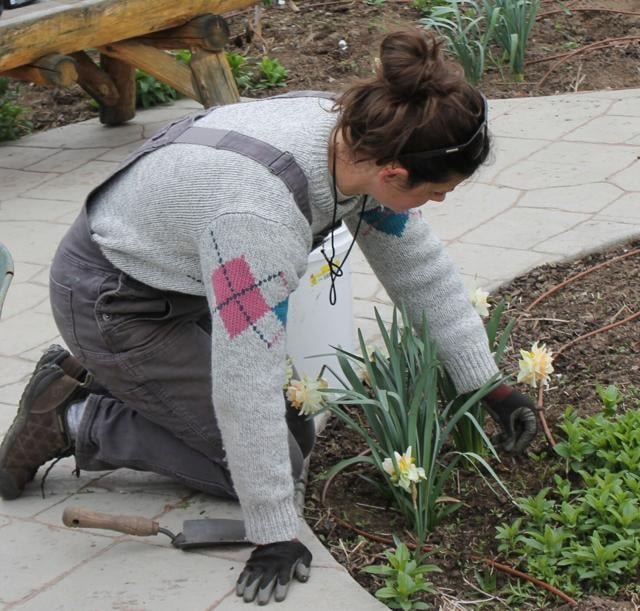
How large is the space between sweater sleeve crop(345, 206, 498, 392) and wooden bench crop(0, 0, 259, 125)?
2739mm

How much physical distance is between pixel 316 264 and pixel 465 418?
0.55 metres

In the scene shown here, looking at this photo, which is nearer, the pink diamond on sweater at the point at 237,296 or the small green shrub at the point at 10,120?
the pink diamond on sweater at the point at 237,296

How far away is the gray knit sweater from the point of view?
2420mm

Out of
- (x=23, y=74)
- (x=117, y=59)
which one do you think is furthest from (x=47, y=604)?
(x=117, y=59)

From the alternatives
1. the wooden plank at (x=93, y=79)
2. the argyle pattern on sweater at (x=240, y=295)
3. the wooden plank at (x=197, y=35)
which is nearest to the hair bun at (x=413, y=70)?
the argyle pattern on sweater at (x=240, y=295)

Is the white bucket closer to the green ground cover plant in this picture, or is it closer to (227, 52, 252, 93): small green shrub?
the green ground cover plant

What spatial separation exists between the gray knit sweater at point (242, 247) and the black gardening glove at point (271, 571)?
0.22ft

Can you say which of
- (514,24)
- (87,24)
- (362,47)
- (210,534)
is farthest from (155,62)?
(210,534)

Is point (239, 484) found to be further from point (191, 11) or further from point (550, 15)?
point (550, 15)

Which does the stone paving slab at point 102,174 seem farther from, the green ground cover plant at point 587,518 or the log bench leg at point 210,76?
the log bench leg at point 210,76

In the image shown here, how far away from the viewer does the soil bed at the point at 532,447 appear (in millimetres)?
2764

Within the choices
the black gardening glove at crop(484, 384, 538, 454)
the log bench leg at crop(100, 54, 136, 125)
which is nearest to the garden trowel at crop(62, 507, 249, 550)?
the black gardening glove at crop(484, 384, 538, 454)

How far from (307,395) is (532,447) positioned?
0.68m

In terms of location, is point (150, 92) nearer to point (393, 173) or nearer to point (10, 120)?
point (10, 120)
